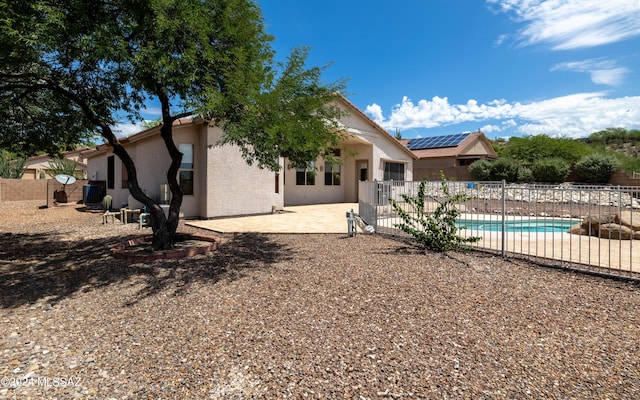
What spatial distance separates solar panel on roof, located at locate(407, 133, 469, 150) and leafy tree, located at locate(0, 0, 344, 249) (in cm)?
3360

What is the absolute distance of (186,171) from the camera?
13.1 m

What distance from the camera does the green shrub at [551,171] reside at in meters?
26.6

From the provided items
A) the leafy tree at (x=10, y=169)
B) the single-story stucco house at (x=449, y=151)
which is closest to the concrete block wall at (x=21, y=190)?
the leafy tree at (x=10, y=169)

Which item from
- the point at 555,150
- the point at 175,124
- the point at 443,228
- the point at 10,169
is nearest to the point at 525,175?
the point at 555,150

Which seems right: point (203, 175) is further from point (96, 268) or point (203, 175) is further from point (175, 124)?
point (96, 268)

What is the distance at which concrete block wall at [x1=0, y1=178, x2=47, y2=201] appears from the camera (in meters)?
23.1

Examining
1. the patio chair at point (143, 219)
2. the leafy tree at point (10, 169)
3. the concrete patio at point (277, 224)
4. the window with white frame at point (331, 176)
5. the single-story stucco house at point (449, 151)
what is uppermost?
the single-story stucco house at point (449, 151)

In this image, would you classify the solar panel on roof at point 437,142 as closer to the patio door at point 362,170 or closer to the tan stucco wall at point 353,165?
the tan stucco wall at point 353,165

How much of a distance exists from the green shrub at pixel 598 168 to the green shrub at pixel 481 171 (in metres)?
6.56

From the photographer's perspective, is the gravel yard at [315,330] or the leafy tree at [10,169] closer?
the gravel yard at [315,330]

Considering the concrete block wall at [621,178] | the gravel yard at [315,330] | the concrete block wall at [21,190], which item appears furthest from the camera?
the concrete block wall at [621,178]

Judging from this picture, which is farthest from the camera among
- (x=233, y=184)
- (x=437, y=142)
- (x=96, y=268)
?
(x=437, y=142)

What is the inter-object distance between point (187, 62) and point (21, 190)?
84.0 ft

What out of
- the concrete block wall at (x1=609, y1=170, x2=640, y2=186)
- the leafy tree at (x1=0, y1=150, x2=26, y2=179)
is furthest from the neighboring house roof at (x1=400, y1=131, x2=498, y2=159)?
the leafy tree at (x1=0, y1=150, x2=26, y2=179)
